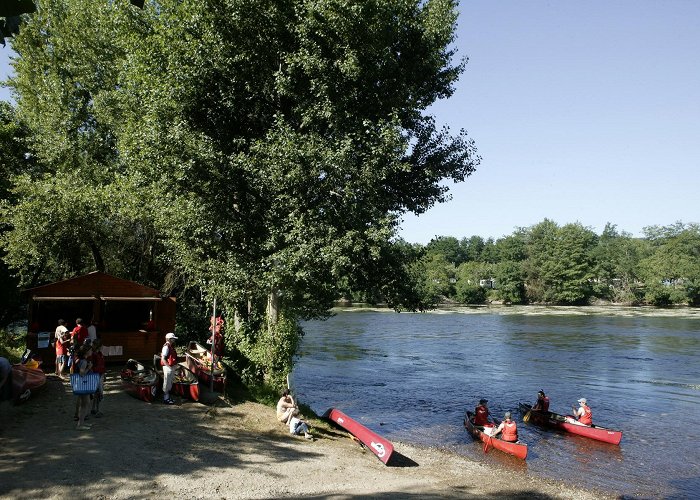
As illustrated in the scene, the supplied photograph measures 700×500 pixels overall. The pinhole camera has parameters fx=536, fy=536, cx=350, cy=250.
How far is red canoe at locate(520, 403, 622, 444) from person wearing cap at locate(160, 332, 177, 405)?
1533cm

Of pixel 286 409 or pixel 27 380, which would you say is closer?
pixel 27 380

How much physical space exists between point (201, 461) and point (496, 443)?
11033mm

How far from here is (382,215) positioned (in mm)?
18078

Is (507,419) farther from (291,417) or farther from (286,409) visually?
(286,409)

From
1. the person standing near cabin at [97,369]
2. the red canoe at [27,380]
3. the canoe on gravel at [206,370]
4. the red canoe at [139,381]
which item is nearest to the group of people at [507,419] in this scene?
the canoe on gravel at [206,370]

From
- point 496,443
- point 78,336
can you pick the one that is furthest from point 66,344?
point 496,443

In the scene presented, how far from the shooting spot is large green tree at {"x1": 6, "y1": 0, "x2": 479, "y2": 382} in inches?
697

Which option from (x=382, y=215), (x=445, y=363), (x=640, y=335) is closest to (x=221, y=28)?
(x=382, y=215)

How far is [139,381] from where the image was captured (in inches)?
674

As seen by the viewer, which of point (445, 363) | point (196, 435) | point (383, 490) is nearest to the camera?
point (383, 490)

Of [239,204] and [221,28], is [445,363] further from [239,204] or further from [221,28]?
[221,28]

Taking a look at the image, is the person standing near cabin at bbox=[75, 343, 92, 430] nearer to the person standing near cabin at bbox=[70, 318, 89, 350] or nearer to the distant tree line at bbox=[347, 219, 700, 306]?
the person standing near cabin at bbox=[70, 318, 89, 350]

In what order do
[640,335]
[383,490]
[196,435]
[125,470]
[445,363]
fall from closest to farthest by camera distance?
1. [125,470]
2. [383,490]
3. [196,435]
4. [445,363]
5. [640,335]

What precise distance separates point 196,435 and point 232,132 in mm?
11120
